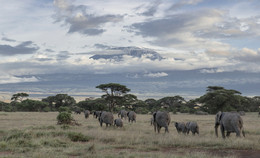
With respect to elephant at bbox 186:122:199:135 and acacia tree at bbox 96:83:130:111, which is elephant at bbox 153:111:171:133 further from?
acacia tree at bbox 96:83:130:111

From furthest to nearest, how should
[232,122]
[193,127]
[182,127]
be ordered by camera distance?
[182,127]
[193,127]
[232,122]

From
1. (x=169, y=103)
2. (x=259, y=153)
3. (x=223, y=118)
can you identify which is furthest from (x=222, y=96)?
(x=259, y=153)

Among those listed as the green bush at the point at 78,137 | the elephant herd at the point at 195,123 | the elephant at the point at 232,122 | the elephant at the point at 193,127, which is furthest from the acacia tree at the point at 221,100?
the green bush at the point at 78,137

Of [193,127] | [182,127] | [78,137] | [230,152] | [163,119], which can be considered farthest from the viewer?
[182,127]

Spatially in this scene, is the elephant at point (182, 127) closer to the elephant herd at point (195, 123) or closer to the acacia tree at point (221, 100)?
the elephant herd at point (195, 123)

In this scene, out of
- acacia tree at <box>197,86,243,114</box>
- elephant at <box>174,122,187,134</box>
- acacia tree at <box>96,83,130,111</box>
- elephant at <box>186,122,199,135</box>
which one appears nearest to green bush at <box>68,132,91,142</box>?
elephant at <box>186,122,199,135</box>

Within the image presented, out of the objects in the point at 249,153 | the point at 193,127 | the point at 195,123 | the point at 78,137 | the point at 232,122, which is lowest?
the point at 249,153

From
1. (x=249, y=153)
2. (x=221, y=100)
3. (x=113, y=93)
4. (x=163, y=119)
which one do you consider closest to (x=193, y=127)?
(x=163, y=119)

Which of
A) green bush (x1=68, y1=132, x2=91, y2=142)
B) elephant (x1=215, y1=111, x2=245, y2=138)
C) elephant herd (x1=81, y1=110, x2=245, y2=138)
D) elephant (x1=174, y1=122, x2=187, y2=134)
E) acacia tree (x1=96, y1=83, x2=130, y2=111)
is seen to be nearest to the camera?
elephant (x1=215, y1=111, x2=245, y2=138)

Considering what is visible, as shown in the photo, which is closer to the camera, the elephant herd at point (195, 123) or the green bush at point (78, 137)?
the elephant herd at point (195, 123)

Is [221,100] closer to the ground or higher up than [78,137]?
higher up

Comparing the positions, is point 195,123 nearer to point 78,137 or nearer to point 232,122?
point 232,122

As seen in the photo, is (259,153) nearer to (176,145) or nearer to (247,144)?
(247,144)

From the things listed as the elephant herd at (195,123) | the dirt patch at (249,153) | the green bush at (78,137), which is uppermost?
the elephant herd at (195,123)
